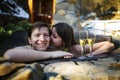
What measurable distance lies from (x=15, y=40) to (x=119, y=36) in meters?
0.98

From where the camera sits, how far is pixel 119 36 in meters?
2.99

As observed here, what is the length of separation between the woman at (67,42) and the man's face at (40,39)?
94 mm

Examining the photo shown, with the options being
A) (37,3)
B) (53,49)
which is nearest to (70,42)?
(53,49)

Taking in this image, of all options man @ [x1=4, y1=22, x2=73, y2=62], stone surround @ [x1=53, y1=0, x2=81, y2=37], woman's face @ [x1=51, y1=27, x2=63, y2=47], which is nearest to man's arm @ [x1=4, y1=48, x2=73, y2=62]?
man @ [x1=4, y1=22, x2=73, y2=62]

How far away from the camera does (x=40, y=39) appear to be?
2326 millimetres

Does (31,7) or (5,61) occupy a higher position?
(31,7)

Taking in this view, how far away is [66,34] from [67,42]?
0.06 meters

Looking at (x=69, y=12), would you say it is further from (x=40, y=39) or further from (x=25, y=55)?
(x=25, y=55)

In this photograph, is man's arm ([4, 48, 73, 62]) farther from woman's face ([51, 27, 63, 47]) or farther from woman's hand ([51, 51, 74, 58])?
woman's face ([51, 27, 63, 47])

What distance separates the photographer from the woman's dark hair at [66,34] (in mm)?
2492

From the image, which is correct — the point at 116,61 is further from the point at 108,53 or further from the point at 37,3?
the point at 37,3

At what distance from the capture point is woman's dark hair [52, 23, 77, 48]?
2.49 metres

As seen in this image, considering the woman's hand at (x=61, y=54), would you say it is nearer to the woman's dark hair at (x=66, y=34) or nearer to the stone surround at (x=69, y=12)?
the woman's dark hair at (x=66, y=34)

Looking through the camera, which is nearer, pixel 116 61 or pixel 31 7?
pixel 116 61
